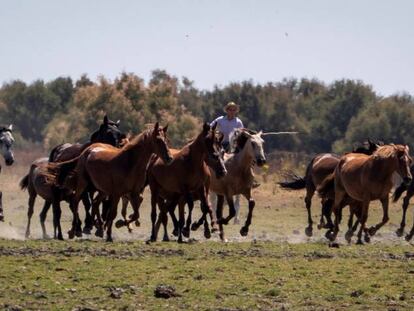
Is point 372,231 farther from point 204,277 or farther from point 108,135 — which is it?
point 204,277

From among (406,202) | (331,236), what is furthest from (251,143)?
(406,202)

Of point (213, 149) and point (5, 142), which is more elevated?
point (213, 149)

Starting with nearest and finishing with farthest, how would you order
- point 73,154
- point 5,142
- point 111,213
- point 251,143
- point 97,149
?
point 111,213, point 97,149, point 251,143, point 73,154, point 5,142

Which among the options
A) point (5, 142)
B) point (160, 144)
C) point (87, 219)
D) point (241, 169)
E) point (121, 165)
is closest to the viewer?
point (160, 144)

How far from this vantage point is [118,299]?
46.8ft

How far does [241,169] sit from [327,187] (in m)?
2.45

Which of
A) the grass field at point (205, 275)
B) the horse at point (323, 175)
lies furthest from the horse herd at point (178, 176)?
the grass field at point (205, 275)

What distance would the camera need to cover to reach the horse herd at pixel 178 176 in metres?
21.9

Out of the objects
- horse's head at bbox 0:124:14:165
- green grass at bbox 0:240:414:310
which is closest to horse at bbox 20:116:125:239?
horse's head at bbox 0:124:14:165

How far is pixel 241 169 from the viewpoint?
24172mm

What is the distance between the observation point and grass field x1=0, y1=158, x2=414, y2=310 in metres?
14.3

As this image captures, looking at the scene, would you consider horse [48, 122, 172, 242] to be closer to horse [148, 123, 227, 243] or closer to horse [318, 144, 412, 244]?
horse [148, 123, 227, 243]

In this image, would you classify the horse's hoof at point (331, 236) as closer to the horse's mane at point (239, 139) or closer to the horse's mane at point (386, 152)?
the horse's mane at point (386, 152)

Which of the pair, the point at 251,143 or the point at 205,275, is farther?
the point at 251,143
